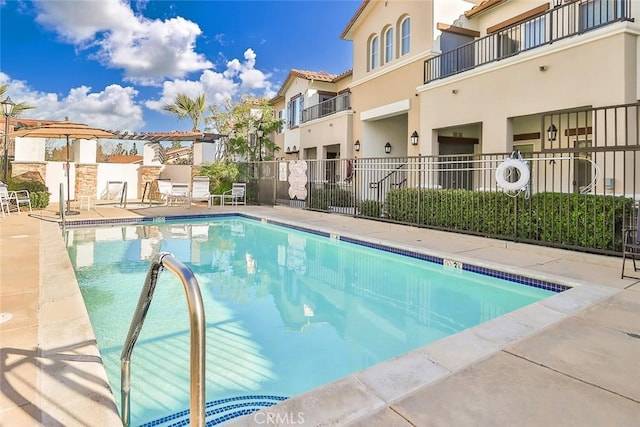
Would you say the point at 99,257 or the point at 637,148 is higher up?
the point at 637,148

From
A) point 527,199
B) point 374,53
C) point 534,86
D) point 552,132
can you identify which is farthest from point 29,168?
point 552,132

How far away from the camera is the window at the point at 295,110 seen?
22.0 m

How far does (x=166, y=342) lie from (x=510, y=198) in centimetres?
683

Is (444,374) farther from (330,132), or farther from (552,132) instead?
(330,132)

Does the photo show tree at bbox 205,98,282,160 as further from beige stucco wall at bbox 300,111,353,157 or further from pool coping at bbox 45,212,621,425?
pool coping at bbox 45,212,621,425

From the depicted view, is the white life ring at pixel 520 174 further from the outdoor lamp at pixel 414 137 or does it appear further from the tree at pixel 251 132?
the tree at pixel 251 132

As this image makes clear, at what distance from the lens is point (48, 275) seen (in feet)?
16.1

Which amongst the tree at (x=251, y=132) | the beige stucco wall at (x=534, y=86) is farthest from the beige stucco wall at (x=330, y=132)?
the beige stucco wall at (x=534, y=86)

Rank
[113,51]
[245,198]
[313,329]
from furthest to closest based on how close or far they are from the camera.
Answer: [113,51] → [245,198] → [313,329]

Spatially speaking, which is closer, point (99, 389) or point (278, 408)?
point (278, 408)

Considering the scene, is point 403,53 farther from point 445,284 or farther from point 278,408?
point 278,408

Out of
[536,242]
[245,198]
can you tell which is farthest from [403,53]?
[536,242]

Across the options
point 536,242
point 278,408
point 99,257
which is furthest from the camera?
point 99,257

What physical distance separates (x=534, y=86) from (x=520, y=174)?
12.2 ft
